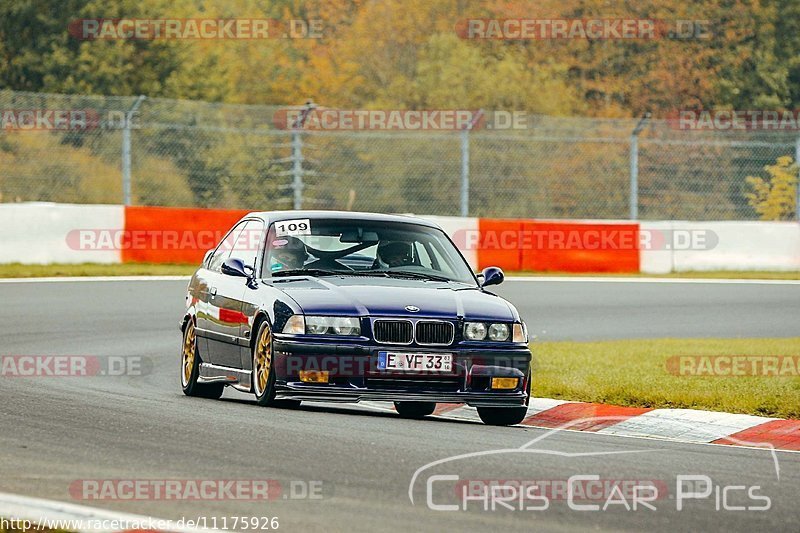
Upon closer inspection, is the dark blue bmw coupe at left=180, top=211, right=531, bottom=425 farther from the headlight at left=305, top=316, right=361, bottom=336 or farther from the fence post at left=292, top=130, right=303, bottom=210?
the fence post at left=292, top=130, right=303, bottom=210

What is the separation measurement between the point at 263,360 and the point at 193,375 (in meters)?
1.63

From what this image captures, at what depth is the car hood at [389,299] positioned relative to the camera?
9641mm

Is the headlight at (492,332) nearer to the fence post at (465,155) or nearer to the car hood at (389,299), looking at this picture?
the car hood at (389,299)

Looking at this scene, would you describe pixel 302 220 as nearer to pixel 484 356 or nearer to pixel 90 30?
pixel 484 356

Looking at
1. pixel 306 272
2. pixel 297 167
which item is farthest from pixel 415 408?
pixel 297 167

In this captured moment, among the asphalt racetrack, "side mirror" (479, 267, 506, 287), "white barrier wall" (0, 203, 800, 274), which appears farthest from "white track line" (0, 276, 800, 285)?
"side mirror" (479, 267, 506, 287)

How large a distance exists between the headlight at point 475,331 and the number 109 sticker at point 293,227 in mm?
1628

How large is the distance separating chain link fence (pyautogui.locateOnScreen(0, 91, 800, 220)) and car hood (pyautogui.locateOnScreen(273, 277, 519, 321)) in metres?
16.0

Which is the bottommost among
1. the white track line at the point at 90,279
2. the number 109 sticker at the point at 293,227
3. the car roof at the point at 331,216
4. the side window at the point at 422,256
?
the white track line at the point at 90,279

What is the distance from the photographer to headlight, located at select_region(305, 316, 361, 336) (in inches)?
376

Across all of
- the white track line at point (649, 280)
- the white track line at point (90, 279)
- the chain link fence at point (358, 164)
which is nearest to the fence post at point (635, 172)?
the chain link fence at point (358, 164)

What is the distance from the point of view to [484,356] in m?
9.73

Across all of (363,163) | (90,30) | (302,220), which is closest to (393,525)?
(302,220)

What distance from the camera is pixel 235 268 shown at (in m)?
10.6
